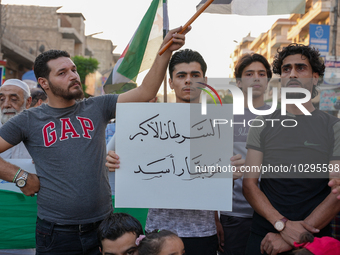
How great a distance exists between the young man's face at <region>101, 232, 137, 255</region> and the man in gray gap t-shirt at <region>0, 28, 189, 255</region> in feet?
0.50

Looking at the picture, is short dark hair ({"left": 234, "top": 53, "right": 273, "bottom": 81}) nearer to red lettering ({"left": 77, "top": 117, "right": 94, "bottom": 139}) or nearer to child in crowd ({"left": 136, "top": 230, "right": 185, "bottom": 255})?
red lettering ({"left": 77, "top": 117, "right": 94, "bottom": 139})

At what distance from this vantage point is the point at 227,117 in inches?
80.0

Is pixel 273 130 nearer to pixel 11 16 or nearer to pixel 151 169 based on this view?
pixel 151 169

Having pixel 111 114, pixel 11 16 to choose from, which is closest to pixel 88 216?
pixel 111 114

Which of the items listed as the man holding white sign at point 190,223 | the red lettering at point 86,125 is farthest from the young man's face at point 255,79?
the red lettering at point 86,125

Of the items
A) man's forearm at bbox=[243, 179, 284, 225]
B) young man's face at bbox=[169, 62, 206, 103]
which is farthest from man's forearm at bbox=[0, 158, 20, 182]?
man's forearm at bbox=[243, 179, 284, 225]

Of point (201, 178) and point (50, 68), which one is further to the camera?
point (50, 68)

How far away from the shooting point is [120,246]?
6.76 feet

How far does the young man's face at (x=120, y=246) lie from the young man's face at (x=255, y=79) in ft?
5.25

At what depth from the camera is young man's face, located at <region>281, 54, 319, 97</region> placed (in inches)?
83.0

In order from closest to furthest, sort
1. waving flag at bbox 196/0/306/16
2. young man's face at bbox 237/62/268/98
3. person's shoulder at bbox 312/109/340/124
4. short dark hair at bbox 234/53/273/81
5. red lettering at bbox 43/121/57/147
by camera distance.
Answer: person's shoulder at bbox 312/109/340/124 → red lettering at bbox 43/121/57/147 → waving flag at bbox 196/0/306/16 → young man's face at bbox 237/62/268/98 → short dark hair at bbox 234/53/273/81

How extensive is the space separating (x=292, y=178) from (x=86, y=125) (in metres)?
1.33

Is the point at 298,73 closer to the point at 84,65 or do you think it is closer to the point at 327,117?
the point at 327,117

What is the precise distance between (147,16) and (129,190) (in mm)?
2260
